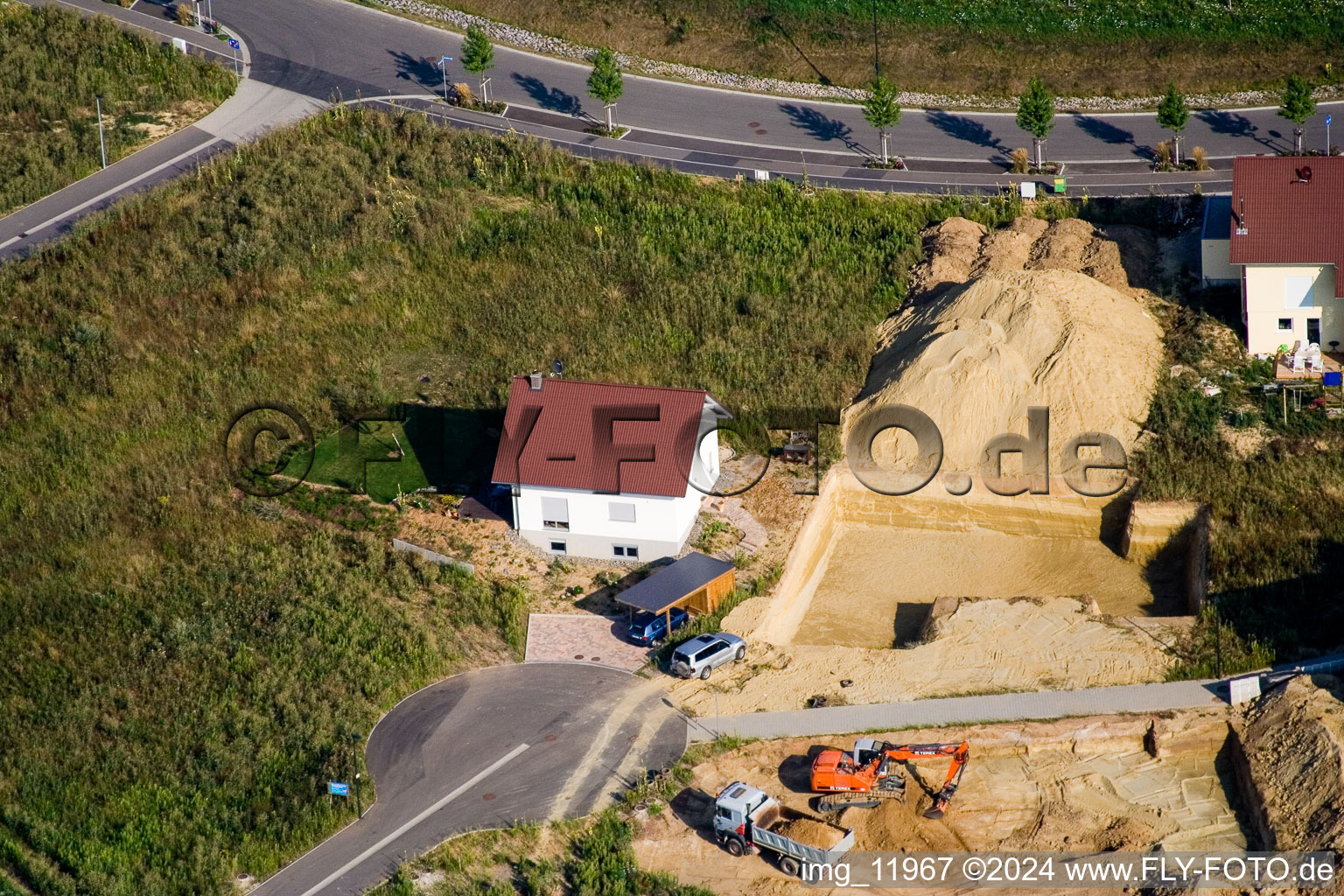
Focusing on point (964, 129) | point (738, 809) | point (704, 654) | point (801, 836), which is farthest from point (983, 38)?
point (738, 809)

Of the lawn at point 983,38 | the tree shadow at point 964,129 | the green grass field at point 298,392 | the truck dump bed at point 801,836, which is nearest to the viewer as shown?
the truck dump bed at point 801,836

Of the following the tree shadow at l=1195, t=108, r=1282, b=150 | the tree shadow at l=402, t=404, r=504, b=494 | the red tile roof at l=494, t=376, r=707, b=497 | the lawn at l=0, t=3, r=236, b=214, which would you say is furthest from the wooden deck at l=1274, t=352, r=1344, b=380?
the lawn at l=0, t=3, r=236, b=214

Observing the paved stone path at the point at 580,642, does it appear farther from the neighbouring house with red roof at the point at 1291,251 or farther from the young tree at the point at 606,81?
the young tree at the point at 606,81

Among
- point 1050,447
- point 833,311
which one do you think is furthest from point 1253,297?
point 833,311

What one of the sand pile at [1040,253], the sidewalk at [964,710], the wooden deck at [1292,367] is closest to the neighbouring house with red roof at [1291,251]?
the wooden deck at [1292,367]

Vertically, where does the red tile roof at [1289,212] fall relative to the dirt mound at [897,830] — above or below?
above

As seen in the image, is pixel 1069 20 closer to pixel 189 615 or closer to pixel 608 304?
pixel 608 304
